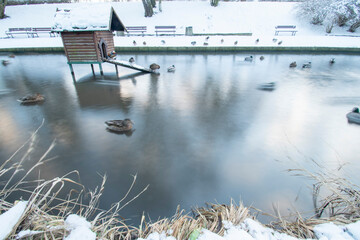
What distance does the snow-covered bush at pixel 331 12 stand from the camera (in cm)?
2563

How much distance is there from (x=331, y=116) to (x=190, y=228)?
8315 mm

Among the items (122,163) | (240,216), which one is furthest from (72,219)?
(122,163)

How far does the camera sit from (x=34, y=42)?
71.7 feet

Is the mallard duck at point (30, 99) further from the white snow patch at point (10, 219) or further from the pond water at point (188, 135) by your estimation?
the white snow patch at point (10, 219)

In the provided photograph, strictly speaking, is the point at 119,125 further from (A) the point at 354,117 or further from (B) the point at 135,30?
(B) the point at 135,30

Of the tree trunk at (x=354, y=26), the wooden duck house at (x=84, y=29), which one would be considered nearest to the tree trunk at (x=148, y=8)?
the wooden duck house at (x=84, y=29)

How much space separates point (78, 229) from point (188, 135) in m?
4.56

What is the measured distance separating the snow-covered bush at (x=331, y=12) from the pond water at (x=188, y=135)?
22453mm

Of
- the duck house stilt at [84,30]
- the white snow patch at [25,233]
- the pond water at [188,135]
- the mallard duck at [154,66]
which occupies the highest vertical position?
the duck house stilt at [84,30]

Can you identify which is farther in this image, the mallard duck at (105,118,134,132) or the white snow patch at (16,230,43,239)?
the mallard duck at (105,118,134,132)

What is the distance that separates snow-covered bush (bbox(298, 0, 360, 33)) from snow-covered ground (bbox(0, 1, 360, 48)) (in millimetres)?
964

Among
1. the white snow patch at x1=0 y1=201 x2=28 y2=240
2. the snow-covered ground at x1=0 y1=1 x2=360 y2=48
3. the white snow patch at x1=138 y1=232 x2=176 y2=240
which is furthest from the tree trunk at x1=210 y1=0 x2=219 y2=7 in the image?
the white snow patch at x1=0 y1=201 x2=28 y2=240

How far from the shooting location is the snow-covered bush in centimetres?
2563

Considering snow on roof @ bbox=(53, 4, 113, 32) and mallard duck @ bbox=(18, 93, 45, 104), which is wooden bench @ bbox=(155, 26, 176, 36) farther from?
mallard duck @ bbox=(18, 93, 45, 104)
